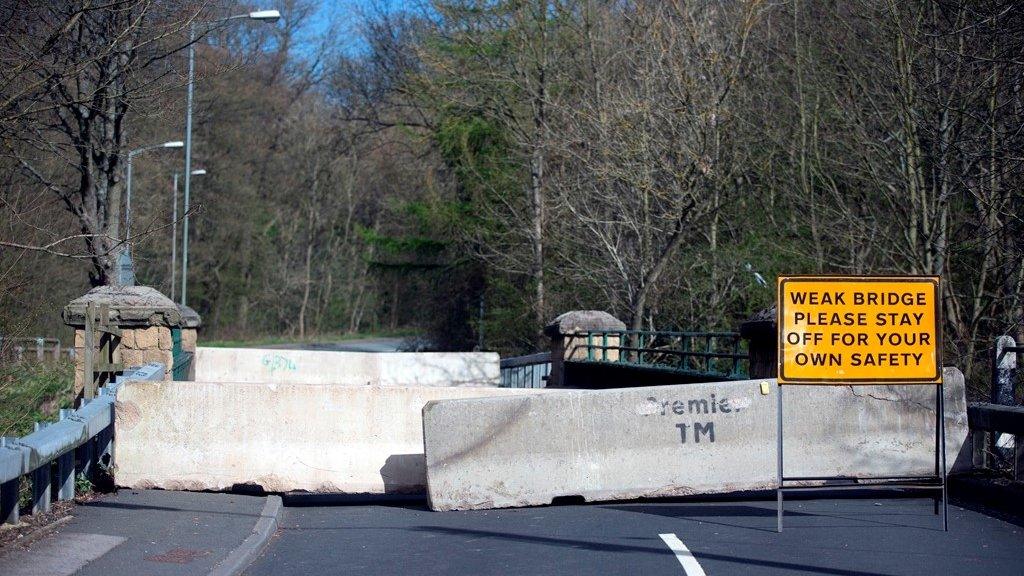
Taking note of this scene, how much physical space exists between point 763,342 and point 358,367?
13.1 meters

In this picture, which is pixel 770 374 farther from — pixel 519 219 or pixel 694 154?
pixel 519 219

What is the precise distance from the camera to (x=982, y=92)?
16.8 metres

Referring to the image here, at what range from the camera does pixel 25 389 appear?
1311cm

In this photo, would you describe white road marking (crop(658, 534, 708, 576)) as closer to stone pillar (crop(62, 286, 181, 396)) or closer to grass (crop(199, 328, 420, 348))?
stone pillar (crop(62, 286, 181, 396))

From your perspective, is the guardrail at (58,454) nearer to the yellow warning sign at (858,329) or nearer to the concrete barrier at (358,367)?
the yellow warning sign at (858,329)

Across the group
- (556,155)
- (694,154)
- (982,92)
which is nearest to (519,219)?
(556,155)

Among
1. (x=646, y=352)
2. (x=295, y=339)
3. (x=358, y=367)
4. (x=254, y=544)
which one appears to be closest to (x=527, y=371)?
(x=358, y=367)

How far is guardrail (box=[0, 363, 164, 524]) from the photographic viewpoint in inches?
293

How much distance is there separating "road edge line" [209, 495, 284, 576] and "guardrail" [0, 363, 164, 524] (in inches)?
58.3

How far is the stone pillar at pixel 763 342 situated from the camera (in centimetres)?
1202

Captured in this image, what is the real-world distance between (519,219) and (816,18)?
32.6 feet

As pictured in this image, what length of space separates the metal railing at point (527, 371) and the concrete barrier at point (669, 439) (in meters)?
12.7

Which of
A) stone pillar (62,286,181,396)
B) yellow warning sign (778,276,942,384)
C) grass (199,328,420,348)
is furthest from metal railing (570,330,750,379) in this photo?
grass (199,328,420,348)

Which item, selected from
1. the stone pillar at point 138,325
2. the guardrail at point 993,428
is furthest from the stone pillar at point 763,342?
the stone pillar at point 138,325
